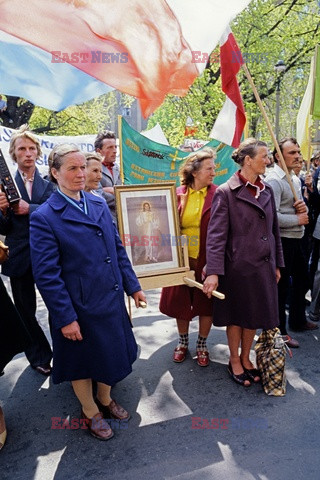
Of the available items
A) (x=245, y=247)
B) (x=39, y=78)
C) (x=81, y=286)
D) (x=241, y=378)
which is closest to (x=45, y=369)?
(x=81, y=286)

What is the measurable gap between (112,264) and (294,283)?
251 cm

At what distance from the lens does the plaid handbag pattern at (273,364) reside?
3197 mm

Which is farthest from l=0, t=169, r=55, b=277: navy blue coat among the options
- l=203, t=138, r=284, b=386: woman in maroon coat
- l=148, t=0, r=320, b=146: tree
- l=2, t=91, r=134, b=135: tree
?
l=2, t=91, r=134, b=135: tree

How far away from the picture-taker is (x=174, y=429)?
9.20 feet

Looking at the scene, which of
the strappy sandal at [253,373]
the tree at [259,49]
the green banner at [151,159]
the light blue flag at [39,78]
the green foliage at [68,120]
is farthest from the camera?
the green foliage at [68,120]

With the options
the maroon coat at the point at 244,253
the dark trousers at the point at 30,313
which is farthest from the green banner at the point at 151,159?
the dark trousers at the point at 30,313

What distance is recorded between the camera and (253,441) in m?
2.66

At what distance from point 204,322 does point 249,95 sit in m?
13.1

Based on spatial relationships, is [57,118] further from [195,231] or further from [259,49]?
[195,231]

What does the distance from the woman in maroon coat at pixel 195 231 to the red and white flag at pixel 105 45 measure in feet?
2.13

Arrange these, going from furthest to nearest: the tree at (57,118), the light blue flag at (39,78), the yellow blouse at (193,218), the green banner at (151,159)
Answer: the tree at (57,118), the green banner at (151,159), the yellow blouse at (193,218), the light blue flag at (39,78)

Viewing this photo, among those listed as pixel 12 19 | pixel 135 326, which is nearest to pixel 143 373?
pixel 135 326

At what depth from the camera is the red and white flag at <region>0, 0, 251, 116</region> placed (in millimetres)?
2883

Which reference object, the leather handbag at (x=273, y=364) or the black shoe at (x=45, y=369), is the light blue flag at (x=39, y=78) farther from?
the leather handbag at (x=273, y=364)
